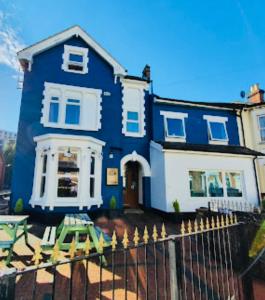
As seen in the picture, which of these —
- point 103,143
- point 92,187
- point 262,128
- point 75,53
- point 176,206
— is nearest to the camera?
point 176,206

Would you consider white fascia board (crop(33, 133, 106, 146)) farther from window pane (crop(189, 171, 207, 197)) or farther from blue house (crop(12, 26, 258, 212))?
window pane (crop(189, 171, 207, 197))

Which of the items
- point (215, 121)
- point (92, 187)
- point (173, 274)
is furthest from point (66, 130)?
point (215, 121)

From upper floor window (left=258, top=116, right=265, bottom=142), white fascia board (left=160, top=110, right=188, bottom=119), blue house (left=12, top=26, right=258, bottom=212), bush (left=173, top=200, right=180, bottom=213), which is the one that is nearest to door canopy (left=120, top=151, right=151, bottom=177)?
blue house (left=12, top=26, right=258, bottom=212)

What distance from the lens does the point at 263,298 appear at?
442 centimetres

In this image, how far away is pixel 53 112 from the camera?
11.9m

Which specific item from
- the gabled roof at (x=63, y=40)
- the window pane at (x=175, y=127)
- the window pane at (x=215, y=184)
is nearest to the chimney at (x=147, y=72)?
the gabled roof at (x=63, y=40)

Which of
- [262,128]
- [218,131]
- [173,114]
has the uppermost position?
[173,114]

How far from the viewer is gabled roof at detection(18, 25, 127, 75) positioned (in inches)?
459

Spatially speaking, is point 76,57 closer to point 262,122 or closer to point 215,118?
point 215,118

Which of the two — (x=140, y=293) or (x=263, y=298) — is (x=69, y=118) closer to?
(x=140, y=293)

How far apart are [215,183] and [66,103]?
33.4 ft

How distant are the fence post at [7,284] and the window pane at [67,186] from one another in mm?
8878

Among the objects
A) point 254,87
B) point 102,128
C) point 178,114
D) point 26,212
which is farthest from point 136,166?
point 254,87

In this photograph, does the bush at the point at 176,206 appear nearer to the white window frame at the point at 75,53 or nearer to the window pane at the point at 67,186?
the window pane at the point at 67,186
